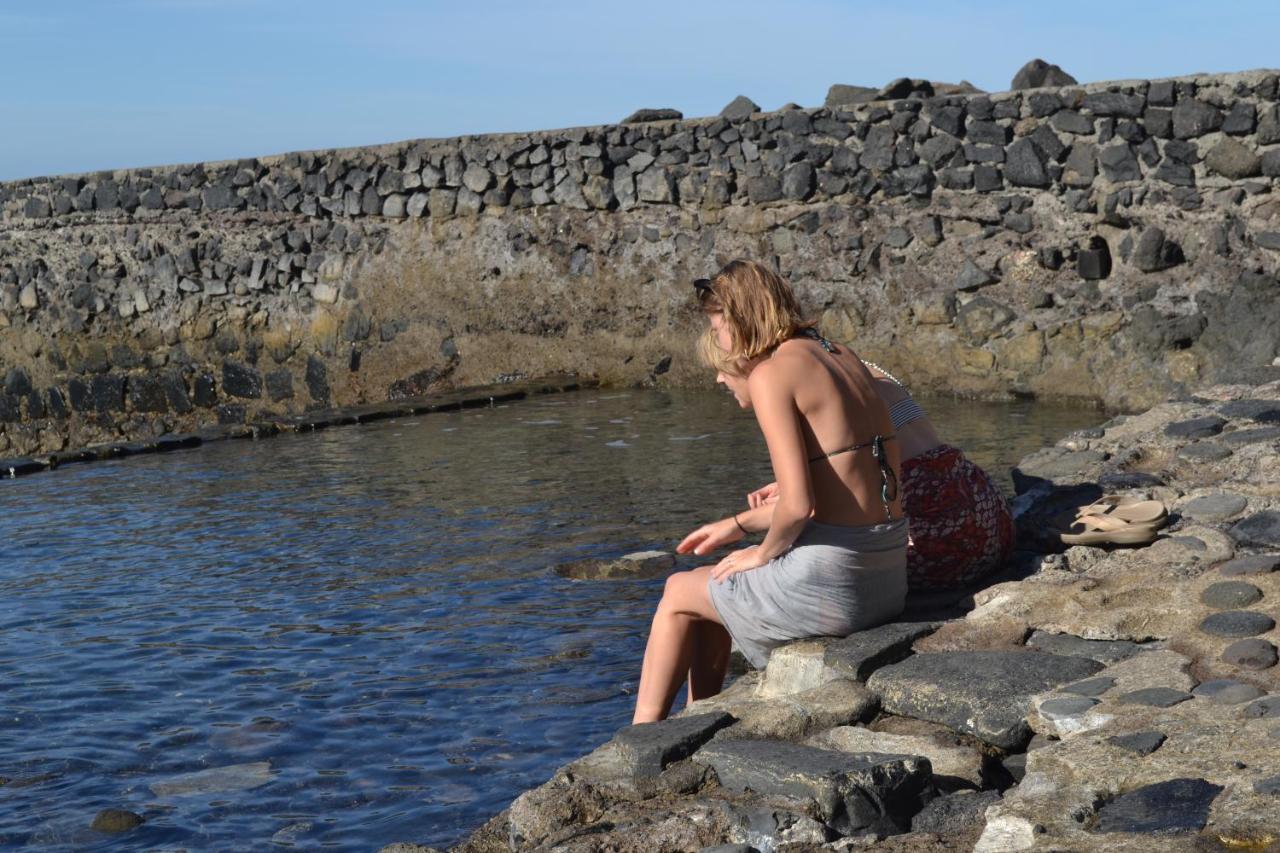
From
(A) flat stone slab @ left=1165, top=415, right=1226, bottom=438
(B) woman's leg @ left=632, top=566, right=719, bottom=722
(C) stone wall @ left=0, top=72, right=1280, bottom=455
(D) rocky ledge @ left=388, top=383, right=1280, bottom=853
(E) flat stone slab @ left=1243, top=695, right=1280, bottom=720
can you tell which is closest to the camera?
(D) rocky ledge @ left=388, top=383, right=1280, bottom=853

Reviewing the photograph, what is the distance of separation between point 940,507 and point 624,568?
8.01ft

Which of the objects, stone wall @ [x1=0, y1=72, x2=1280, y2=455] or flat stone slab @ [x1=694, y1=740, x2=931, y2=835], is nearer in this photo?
flat stone slab @ [x1=694, y1=740, x2=931, y2=835]

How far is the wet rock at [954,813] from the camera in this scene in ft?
9.86

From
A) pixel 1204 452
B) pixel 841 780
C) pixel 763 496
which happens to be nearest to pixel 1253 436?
pixel 1204 452

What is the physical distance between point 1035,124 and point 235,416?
27.1 feet

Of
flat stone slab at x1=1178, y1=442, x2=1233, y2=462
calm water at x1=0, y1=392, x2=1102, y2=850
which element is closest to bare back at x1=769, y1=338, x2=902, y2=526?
calm water at x1=0, y1=392, x2=1102, y2=850

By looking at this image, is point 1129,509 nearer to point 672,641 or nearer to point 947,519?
point 947,519

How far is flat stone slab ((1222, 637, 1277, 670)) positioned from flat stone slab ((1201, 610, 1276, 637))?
10 centimetres

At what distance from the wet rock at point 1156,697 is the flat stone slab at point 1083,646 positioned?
292 mm

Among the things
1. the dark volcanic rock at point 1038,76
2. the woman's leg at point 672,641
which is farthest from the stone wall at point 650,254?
A: the woman's leg at point 672,641

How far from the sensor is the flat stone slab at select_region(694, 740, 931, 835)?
9.99 ft

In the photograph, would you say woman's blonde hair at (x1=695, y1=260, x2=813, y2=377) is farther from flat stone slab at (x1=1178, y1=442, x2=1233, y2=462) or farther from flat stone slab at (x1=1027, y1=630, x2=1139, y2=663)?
flat stone slab at (x1=1178, y1=442, x2=1233, y2=462)

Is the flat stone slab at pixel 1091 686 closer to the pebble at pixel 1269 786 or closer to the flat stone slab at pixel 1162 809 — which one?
the flat stone slab at pixel 1162 809

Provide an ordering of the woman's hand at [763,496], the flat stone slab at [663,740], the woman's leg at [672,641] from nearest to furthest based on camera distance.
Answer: the flat stone slab at [663,740] → the woman's leg at [672,641] → the woman's hand at [763,496]
